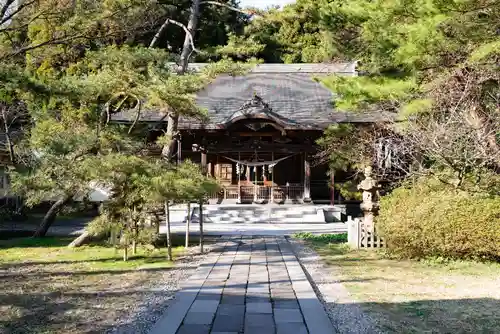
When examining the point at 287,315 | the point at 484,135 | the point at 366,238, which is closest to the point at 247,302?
the point at 287,315

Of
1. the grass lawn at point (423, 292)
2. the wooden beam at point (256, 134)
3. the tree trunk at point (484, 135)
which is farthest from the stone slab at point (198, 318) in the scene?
the wooden beam at point (256, 134)

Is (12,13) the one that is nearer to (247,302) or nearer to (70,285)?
(70,285)

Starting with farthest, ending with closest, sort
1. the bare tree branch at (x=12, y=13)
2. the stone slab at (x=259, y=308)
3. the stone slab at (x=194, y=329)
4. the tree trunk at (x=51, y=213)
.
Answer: the tree trunk at (x=51, y=213), the bare tree branch at (x=12, y=13), the stone slab at (x=259, y=308), the stone slab at (x=194, y=329)

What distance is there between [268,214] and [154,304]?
40.9 feet

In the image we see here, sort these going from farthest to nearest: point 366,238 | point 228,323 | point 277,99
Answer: point 277,99, point 366,238, point 228,323

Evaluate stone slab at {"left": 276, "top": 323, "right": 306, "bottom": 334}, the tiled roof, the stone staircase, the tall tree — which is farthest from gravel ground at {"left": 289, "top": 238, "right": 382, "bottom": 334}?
the tiled roof

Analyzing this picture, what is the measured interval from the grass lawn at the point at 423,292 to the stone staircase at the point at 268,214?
7.72 metres

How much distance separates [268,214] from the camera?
17.7 meters

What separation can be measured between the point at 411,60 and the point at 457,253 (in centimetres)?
391

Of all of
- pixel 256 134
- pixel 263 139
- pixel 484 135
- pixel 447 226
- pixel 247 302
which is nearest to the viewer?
pixel 247 302

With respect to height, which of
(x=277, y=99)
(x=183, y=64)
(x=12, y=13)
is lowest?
(x=12, y=13)

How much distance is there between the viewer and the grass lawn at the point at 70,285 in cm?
468

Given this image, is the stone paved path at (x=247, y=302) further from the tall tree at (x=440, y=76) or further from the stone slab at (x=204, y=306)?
the tall tree at (x=440, y=76)

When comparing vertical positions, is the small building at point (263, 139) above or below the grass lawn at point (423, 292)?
above
